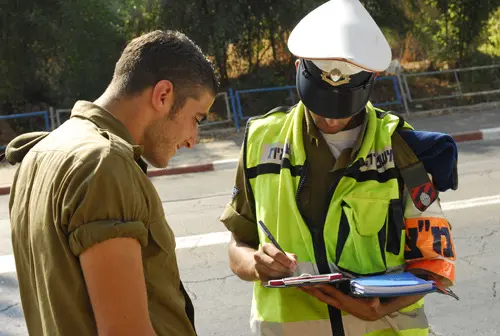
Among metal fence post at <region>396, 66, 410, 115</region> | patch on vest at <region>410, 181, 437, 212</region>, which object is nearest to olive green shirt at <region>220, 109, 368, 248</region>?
patch on vest at <region>410, 181, 437, 212</region>

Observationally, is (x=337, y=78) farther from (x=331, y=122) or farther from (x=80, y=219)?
(x=80, y=219)

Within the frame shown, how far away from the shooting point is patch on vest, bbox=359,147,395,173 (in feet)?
8.17

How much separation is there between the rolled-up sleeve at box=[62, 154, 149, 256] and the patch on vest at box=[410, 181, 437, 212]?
3.59 ft

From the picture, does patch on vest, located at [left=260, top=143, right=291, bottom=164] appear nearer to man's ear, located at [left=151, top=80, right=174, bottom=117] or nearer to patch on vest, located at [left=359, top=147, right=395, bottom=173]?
patch on vest, located at [left=359, top=147, right=395, bottom=173]

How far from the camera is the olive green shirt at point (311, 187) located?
8.26 feet

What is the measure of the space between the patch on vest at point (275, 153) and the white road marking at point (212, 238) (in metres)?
4.63

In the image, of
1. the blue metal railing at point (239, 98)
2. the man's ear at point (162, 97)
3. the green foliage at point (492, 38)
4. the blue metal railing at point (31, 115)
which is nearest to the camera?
the man's ear at point (162, 97)

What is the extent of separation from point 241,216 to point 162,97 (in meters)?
0.82

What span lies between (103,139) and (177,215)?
6802 millimetres

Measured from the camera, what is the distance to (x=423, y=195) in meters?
2.45

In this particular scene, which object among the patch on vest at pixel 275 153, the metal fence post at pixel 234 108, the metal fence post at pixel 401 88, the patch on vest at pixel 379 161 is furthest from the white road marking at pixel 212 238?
the metal fence post at pixel 234 108

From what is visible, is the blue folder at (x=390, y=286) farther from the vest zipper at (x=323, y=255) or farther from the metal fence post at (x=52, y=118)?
the metal fence post at (x=52, y=118)

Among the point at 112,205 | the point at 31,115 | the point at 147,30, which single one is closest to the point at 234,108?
the point at 147,30

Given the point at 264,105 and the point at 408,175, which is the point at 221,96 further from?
the point at 408,175
